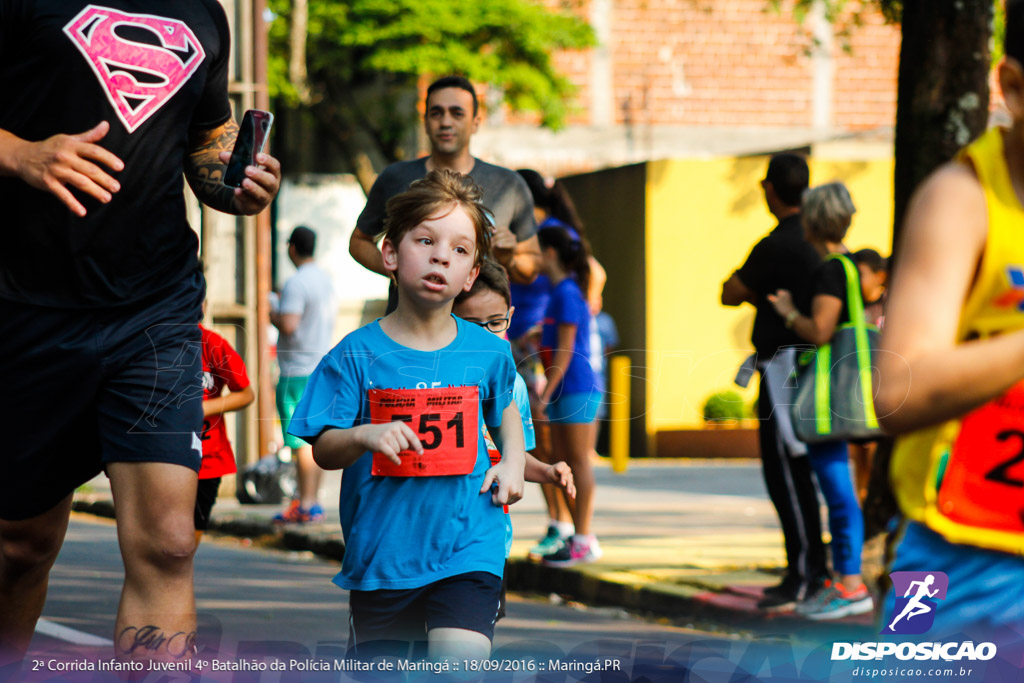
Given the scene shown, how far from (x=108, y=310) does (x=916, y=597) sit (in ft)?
7.18

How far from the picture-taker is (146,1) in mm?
3664

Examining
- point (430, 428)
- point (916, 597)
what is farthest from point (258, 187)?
point (916, 597)

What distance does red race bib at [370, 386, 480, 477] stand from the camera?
3.48m

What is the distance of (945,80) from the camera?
648 cm

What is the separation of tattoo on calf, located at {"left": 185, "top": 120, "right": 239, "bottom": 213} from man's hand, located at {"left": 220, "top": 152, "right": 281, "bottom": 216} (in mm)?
67

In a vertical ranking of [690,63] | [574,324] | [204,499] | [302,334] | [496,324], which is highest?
[690,63]

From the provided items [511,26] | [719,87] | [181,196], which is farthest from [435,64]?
[181,196]

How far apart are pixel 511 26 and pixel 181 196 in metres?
21.2

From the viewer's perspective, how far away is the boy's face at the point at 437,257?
3.54 m

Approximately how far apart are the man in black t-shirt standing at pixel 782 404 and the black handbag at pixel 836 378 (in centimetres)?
19

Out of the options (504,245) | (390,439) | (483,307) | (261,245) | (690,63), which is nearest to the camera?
(390,439)

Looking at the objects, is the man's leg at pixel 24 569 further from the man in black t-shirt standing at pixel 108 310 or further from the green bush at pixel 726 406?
the green bush at pixel 726 406

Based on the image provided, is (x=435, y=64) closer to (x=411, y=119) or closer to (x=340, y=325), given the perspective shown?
(x=411, y=119)

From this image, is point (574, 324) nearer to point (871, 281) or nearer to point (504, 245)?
point (871, 281)
